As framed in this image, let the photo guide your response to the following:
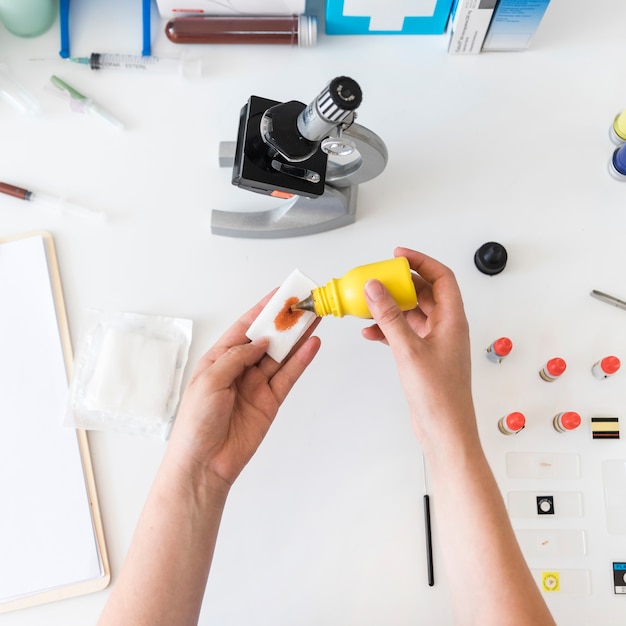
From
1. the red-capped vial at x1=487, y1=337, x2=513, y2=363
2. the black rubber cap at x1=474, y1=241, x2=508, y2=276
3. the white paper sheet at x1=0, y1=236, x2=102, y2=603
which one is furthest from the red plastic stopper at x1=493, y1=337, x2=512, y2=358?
the white paper sheet at x1=0, y1=236, x2=102, y2=603

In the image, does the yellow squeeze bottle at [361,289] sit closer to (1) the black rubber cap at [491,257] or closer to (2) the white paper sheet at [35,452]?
(1) the black rubber cap at [491,257]

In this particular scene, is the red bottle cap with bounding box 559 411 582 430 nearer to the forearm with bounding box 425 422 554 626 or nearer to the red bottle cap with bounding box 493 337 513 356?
the red bottle cap with bounding box 493 337 513 356

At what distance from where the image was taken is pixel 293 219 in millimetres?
951

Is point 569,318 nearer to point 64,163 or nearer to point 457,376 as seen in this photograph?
point 457,376

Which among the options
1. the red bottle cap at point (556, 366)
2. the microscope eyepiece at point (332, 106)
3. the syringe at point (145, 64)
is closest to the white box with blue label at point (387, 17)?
the syringe at point (145, 64)

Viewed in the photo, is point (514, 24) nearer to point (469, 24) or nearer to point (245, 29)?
point (469, 24)

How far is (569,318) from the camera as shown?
3.20ft

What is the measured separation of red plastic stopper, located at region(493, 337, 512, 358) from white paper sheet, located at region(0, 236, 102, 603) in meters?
0.67

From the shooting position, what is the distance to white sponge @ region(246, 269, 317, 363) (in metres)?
0.84

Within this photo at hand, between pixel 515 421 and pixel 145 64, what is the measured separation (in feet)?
2.77

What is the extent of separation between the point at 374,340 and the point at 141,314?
0.38 metres

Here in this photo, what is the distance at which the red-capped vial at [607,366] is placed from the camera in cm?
91

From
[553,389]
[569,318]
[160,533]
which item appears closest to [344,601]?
[160,533]

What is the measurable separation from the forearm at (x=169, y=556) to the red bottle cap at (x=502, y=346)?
0.46 metres
